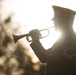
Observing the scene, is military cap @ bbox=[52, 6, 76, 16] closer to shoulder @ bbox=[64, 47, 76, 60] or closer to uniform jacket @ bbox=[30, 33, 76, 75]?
uniform jacket @ bbox=[30, 33, 76, 75]

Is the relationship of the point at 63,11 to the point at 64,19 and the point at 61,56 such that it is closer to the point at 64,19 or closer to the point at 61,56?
the point at 64,19

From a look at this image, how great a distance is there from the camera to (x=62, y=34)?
20.9 ft

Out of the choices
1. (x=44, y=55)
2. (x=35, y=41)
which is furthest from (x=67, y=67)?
(x=35, y=41)

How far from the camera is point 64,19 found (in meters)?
6.51

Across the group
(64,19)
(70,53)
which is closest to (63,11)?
(64,19)

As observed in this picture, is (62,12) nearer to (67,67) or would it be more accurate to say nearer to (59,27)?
(59,27)

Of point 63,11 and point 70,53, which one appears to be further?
point 63,11

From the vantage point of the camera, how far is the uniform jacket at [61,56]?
6031 millimetres

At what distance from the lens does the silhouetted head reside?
A: 6473 mm

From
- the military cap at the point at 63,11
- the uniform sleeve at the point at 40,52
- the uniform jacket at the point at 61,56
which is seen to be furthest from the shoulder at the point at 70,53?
the military cap at the point at 63,11

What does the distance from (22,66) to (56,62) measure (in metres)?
16.1

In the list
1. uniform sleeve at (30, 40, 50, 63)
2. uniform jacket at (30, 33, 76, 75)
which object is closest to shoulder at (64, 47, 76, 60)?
uniform jacket at (30, 33, 76, 75)

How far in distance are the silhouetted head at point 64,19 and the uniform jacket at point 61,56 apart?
26cm

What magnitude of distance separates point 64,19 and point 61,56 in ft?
2.99
